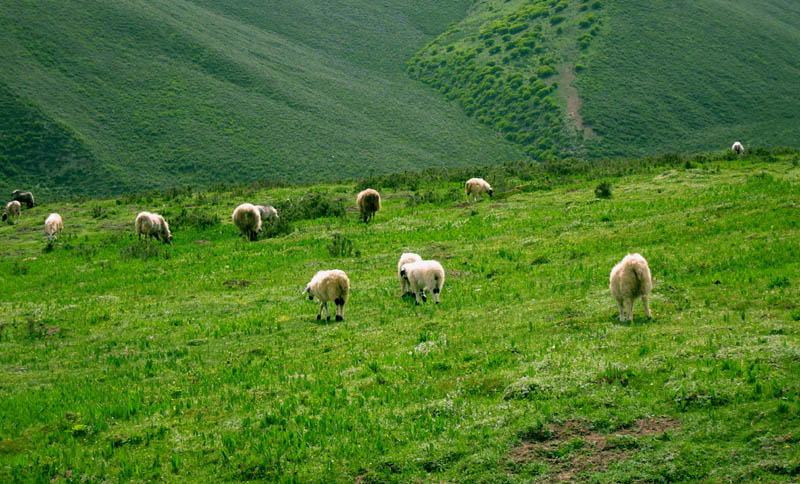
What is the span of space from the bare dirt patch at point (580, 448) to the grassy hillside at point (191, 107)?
67.2 meters

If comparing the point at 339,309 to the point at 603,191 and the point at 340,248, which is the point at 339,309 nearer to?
the point at 340,248

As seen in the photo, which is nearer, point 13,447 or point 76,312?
point 13,447

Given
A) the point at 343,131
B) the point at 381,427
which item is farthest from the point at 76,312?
the point at 343,131

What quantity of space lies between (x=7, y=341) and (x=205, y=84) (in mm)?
84914

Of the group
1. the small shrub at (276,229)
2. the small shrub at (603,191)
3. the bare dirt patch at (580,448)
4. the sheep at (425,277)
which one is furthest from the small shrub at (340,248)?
the bare dirt patch at (580,448)

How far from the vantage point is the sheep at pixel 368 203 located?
3288 cm

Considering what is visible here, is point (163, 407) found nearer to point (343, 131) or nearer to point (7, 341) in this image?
point (7, 341)

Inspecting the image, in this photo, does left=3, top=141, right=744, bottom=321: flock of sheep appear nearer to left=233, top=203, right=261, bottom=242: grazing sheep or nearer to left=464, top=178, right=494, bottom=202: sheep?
left=233, top=203, right=261, bottom=242: grazing sheep

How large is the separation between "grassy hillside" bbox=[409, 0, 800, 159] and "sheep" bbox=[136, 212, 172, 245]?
224ft

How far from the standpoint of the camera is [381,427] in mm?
9633

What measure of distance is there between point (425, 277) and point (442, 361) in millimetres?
5243

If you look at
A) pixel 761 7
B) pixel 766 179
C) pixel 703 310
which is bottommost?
pixel 703 310

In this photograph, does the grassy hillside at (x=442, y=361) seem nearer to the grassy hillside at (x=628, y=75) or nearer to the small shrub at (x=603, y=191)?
the small shrub at (x=603, y=191)

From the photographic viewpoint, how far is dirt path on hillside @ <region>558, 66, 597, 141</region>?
96812 mm
